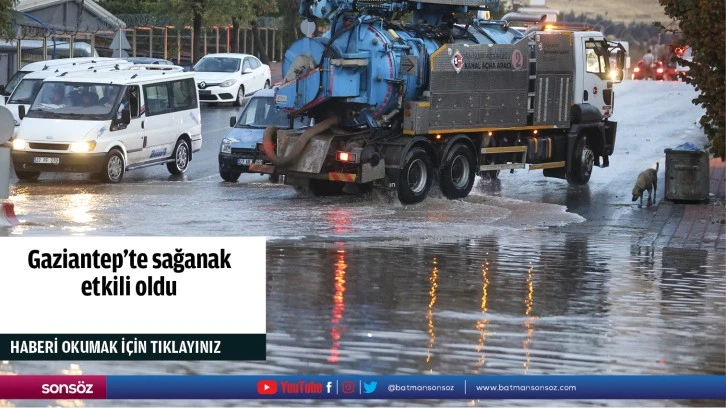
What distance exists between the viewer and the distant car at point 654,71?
6694 centimetres

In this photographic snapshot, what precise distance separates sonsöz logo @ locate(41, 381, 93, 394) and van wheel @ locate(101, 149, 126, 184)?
16.9 metres

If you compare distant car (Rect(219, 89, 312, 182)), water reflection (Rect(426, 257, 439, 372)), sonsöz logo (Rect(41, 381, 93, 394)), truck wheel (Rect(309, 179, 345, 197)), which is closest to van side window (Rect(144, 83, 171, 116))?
distant car (Rect(219, 89, 312, 182))

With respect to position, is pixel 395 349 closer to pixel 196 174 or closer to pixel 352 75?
pixel 352 75

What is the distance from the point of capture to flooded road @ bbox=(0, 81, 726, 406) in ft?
34.8

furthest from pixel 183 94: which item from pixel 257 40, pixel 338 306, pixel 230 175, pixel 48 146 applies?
pixel 257 40

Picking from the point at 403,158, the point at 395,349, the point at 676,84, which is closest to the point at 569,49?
the point at 403,158

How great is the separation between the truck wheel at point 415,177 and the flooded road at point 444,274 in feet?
0.89

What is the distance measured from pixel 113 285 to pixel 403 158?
11755 millimetres

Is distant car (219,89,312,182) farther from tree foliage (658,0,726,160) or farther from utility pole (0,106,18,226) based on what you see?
tree foliage (658,0,726,160)

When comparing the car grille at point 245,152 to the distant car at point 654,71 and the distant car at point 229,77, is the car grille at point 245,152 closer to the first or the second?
the distant car at point 229,77

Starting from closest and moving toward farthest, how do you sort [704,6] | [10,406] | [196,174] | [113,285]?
[10,406], [113,285], [704,6], [196,174]

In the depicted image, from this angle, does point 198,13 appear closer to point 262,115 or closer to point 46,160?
point 262,115

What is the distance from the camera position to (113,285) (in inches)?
396

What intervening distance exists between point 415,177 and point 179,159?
6456 mm
